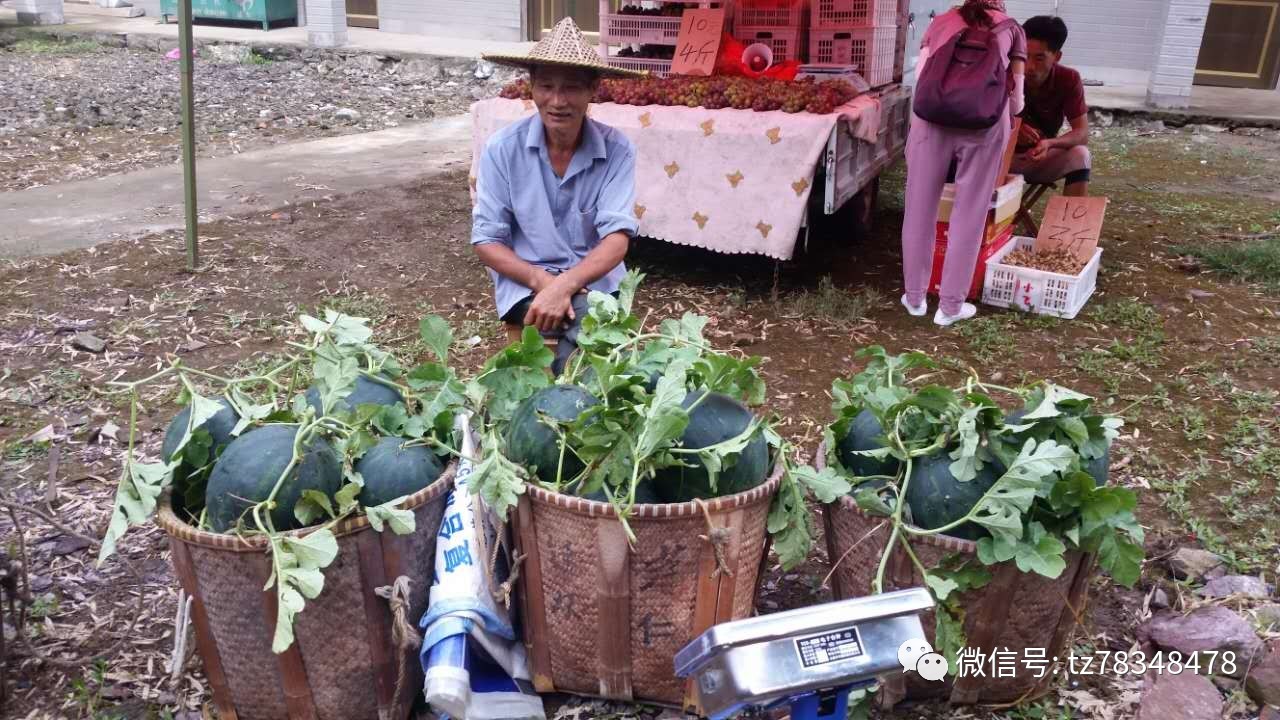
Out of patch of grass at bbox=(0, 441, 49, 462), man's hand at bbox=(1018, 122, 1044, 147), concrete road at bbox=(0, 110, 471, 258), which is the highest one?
man's hand at bbox=(1018, 122, 1044, 147)

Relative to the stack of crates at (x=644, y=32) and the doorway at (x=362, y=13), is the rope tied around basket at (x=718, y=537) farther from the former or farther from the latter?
the doorway at (x=362, y=13)

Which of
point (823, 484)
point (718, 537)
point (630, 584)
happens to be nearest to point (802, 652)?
point (718, 537)

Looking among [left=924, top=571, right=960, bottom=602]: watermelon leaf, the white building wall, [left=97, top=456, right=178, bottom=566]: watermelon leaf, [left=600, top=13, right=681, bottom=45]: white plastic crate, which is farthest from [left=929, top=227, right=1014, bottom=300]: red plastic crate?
the white building wall

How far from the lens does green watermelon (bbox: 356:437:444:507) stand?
7.15ft

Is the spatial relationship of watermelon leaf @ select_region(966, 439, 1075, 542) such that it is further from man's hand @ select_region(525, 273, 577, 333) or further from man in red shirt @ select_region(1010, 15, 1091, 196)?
man in red shirt @ select_region(1010, 15, 1091, 196)

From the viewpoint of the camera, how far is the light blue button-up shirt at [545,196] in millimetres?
3238

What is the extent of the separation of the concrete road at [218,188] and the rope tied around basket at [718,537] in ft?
18.4

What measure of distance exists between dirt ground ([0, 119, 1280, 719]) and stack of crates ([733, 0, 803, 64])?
1.37 meters

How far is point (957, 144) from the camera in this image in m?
4.77

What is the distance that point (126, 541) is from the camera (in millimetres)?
3070

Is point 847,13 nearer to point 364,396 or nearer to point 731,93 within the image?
point 731,93

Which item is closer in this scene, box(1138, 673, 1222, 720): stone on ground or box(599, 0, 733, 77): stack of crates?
box(1138, 673, 1222, 720): stone on ground

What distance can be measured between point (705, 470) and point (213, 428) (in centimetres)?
121

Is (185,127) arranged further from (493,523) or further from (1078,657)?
(1078,657)
